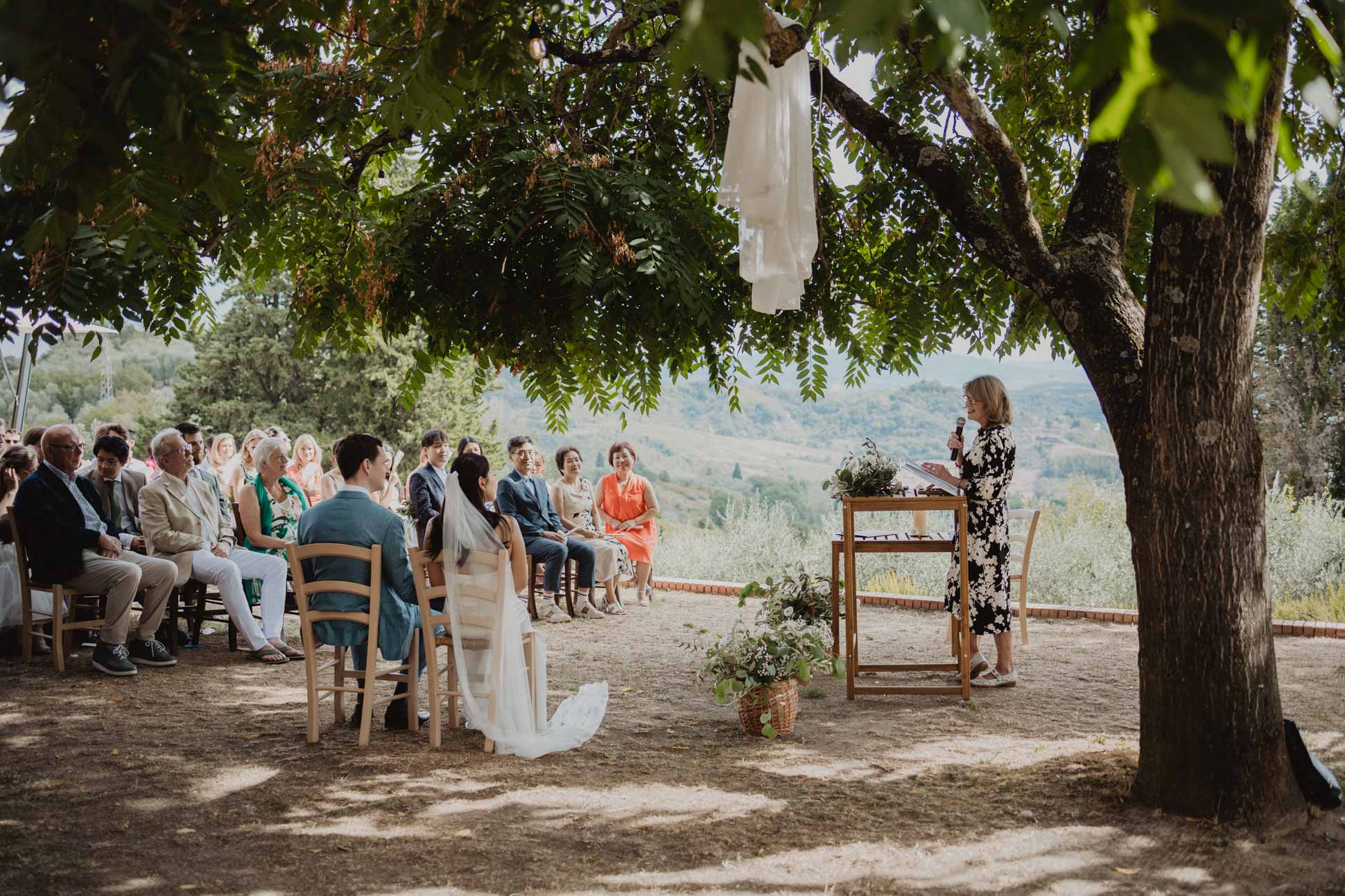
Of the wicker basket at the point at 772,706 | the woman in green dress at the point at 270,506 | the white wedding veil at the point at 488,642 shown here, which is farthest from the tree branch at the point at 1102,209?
the woman in green dress at the point at 270,506

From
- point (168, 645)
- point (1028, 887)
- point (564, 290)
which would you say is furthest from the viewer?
point (168, 645)

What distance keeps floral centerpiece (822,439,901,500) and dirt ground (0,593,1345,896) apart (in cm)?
132

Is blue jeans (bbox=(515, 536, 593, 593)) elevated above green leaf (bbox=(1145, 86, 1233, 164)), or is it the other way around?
green leaf (bbox=(1145, 86, 1233, 164))

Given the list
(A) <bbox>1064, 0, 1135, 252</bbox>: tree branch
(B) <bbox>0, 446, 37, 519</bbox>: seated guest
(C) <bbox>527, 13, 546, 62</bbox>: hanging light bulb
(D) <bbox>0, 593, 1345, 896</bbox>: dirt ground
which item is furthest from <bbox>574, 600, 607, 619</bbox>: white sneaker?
(A) <bbox>1064, 0, 1135, 252</bbox>: tree branch

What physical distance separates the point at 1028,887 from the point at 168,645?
22.6 feet

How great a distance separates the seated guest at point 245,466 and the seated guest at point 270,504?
1346mm

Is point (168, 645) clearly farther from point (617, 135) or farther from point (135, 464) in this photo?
point (617, 135)

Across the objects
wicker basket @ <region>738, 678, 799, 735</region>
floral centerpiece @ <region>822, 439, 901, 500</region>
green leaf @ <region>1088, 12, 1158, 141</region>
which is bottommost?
wicker basket @ <region>738, 678, 799, 735</region>

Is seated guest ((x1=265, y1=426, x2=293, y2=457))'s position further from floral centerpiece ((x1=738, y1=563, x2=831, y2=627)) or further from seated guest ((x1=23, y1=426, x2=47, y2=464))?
floral centerpiece ((x1=738, y1=563, x2=831, y2=627))

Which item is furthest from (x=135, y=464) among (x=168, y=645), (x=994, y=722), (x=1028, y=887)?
(x=1028, y=887)

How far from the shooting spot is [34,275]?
13.5 feet

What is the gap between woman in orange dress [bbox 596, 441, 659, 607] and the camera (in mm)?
10969

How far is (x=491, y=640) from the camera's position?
18.5 feet

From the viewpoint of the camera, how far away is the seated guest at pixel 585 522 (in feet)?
34.1
